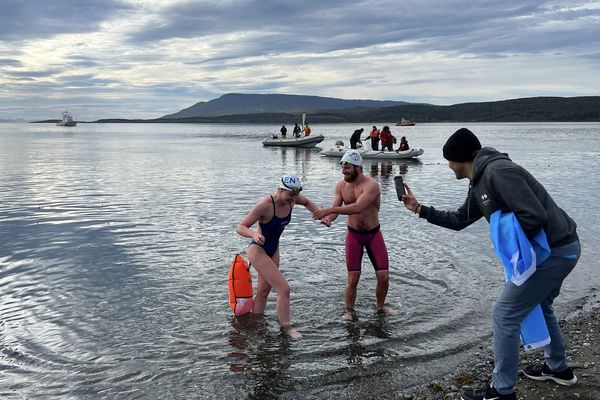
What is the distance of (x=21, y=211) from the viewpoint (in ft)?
58.6

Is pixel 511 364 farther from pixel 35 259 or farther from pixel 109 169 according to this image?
pixel 109 169

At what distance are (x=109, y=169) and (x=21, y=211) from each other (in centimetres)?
1604

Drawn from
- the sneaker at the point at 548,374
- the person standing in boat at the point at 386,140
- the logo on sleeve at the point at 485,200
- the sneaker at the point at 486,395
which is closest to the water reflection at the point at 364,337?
the sneaker at the point at 486,395

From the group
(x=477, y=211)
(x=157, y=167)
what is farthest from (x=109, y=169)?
(x=477, y=211)

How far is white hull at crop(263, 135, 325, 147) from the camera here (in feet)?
172

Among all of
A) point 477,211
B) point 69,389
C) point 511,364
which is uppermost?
point 477,211

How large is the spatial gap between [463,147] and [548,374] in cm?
247

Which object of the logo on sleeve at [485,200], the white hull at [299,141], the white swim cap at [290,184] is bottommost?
the white hull at [299,141]

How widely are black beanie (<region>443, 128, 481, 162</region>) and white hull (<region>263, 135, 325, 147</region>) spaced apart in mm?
47011

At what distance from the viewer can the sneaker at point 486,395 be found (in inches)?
200

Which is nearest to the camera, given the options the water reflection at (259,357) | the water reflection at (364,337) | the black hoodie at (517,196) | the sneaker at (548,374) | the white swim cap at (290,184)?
the black hoodie at (517,196)

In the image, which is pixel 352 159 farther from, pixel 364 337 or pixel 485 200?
pixel 485 200

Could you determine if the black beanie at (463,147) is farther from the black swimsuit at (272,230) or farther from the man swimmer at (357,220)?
the black swimsuit at (272,230)

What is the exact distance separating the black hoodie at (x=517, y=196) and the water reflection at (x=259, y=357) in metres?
3.01
